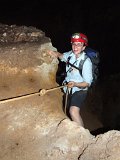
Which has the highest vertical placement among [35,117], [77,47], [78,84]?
[77,47]

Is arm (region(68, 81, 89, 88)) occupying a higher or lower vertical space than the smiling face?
lower

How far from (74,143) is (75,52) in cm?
182

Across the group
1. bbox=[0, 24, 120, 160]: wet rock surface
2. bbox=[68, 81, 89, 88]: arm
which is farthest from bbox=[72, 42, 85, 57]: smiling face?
bbox=[0, 24, 120, 160]: wet rock surface

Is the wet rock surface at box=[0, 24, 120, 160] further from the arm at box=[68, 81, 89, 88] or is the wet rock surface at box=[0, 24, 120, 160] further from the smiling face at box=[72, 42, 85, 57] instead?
the smiling face at box=[72, 42, 85, 57]

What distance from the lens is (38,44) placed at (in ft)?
22.4

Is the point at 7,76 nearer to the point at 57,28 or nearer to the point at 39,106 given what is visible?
the point at 39,106

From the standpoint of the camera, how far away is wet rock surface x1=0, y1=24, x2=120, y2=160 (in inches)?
169

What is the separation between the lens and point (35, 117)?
507cm

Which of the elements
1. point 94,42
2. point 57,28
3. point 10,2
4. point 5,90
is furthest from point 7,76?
point 10,2

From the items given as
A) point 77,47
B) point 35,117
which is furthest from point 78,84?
point 35,117

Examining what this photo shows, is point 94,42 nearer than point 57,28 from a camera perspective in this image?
Yes

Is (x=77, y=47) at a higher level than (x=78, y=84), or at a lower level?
higher

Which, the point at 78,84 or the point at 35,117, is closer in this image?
the point at 35,117

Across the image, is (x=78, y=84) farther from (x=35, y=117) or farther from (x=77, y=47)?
(x=35, y=117)
